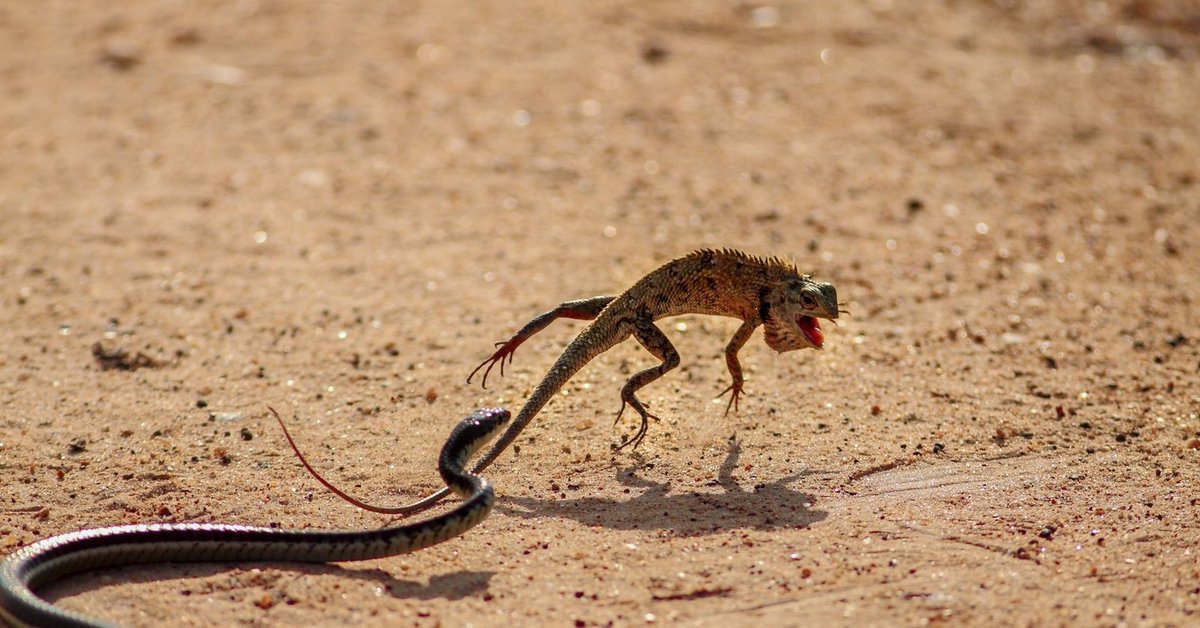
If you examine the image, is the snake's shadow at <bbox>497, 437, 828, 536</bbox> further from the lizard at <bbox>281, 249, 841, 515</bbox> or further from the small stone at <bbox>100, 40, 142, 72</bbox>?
the small stone at <bbox>100, 40, 142, 72</bbox>

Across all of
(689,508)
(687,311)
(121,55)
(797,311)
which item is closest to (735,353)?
(687,311)

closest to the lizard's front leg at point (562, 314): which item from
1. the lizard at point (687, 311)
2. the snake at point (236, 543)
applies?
the lizard at point (687, 311)

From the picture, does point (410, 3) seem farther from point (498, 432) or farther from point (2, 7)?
point (498, 432)

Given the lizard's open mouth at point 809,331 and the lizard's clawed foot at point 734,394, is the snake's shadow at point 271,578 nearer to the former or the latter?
the lizard's clawed foot at point 734,394

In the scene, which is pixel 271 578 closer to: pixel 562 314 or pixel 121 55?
pixel 562 314

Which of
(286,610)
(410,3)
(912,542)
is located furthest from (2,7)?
(912,542)

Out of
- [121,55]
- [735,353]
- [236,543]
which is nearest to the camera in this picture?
[236,543]
